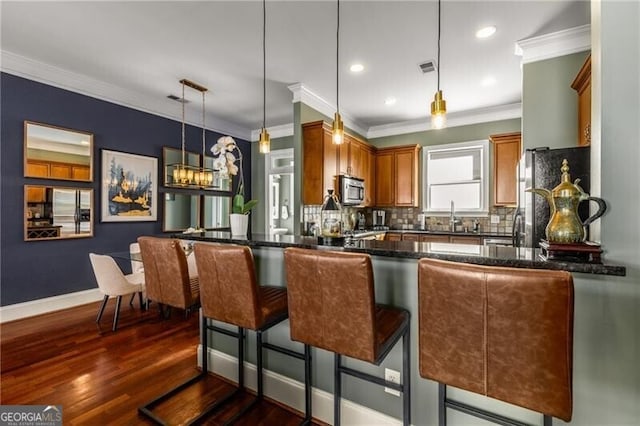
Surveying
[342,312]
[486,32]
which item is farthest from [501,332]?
[486,32]

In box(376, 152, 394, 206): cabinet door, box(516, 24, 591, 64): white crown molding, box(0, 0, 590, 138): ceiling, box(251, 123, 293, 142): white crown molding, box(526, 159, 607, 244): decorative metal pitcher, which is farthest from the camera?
box(251, 123, 293, 142): white crown molding

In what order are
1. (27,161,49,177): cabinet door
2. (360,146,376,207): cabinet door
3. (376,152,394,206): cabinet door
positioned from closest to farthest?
1. (27,161,49,177): cabinet door
2. (360,146,376,207): cabinet door
3. (376,152,394,206): cabinet door

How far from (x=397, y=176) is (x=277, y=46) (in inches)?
134

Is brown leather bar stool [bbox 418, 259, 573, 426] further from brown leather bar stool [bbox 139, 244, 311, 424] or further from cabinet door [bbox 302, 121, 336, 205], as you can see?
cabinet door [bbox 302, 121, 336, 205]

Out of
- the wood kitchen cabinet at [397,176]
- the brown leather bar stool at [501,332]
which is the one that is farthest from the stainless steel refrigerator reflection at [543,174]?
the wood kitchen cabinet at [397,176]

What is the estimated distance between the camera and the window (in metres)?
5.25

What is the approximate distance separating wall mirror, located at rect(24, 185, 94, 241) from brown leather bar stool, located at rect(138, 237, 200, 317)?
2479 mm

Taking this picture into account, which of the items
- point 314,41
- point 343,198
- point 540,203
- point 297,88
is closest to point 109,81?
point 297,88

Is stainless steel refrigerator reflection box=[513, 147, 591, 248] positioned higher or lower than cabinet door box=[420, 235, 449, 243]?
higher

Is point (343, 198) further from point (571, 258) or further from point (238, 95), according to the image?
point (571, 258)

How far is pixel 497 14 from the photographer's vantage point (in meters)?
2.62

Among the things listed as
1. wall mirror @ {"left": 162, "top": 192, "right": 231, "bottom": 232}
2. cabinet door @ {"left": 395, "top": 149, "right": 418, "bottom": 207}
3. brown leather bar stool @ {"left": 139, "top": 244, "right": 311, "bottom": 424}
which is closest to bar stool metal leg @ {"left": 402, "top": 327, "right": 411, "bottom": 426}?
brown leather bar stool @ {"left": 139, "top": 244, "right": 311, "bottom": 424}

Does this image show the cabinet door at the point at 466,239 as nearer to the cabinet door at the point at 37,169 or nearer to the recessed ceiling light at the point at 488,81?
the recessed ceiling light at the point at 488,81

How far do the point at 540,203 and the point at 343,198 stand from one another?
2.70 meters
